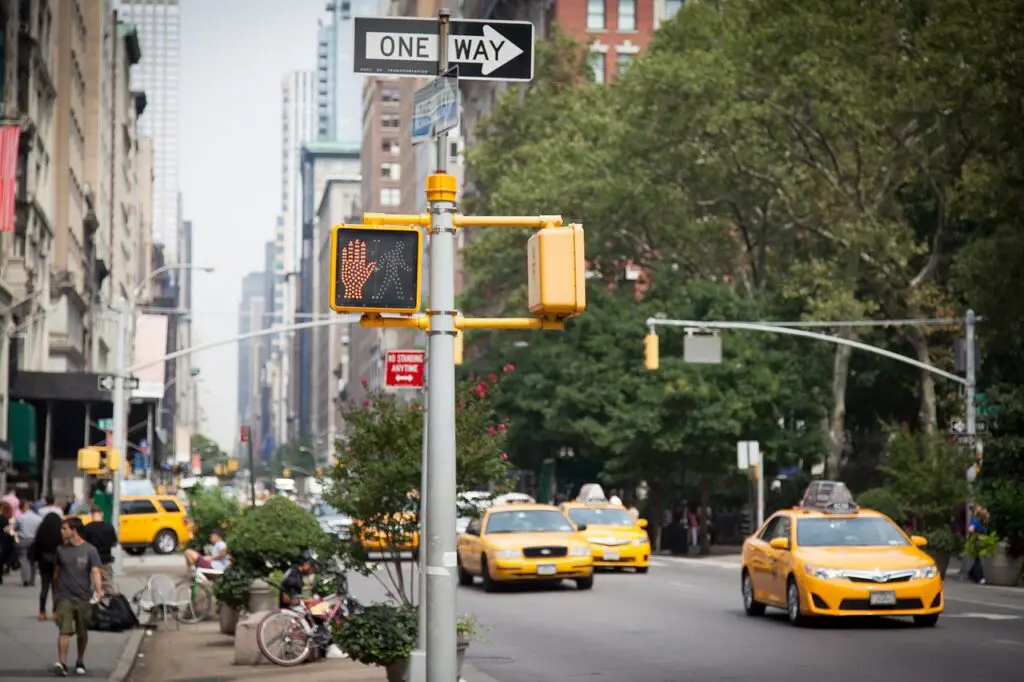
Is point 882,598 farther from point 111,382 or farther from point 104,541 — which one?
point 111,382

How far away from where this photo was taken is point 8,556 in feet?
129

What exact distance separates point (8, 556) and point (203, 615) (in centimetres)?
1184

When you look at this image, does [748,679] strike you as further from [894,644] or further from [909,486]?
[909,486]

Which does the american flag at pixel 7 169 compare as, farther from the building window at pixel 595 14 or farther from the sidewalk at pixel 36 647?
the building window at pixel 595 14

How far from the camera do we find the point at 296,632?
20.3 m

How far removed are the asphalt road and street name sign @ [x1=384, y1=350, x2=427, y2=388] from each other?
3.14 metres

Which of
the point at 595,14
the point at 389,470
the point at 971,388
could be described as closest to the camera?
the point at 389,470

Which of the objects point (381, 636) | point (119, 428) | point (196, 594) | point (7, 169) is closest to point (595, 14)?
point (7, 169)

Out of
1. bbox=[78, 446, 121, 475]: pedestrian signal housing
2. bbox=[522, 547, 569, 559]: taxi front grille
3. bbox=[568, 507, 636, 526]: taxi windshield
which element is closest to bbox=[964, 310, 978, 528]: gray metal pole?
bbox=[568, 507, 636, 526]: taxi windshield

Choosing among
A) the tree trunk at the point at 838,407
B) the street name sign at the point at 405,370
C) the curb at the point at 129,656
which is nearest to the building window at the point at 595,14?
the tree trunk at the point at 838,407

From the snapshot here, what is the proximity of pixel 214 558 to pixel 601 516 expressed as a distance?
13056mm

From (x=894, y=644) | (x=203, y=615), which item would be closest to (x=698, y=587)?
(x=203, y=615)

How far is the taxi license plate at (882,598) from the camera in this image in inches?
891

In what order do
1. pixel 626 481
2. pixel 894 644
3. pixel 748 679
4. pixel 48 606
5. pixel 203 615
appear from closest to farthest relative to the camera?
pixel 748 679, pixel 894 644, pixel 203 615, pixel 48 606, pixel 626 481
